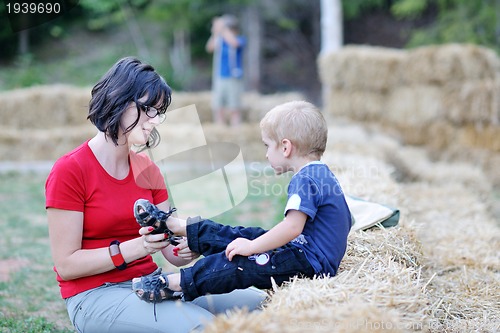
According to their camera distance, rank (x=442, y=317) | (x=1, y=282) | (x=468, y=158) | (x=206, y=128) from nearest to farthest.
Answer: (x=442, y=317)
(x=1, y=282)
(x=468, y=158)
(x=206, y=128)

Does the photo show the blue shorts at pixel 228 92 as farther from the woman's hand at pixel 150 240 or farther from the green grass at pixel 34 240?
the woman's hand at pixel 150 240

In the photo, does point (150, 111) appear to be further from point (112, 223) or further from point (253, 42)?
point (253, 42)

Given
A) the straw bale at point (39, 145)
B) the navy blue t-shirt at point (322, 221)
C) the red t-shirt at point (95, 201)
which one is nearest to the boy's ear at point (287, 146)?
the navy blue t-shirt at point (322, 221)

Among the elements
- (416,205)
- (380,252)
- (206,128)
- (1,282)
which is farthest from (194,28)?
(380,252)

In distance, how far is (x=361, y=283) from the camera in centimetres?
A: 257

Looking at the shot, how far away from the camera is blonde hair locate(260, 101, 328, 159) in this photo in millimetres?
2754

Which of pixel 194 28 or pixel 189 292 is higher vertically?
pixel 194 28

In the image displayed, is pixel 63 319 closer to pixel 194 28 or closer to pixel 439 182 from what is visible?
pixel 439 182

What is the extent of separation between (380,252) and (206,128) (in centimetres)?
732

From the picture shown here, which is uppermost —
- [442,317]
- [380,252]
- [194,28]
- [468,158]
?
[194,28]

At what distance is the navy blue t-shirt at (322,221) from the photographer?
2637 mm

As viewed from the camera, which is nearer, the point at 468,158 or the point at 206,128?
the point at 468,158

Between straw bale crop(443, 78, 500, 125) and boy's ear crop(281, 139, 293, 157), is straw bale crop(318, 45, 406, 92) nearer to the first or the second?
straw bale crop(443, 78, 500, 125)

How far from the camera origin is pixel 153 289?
259 cm
